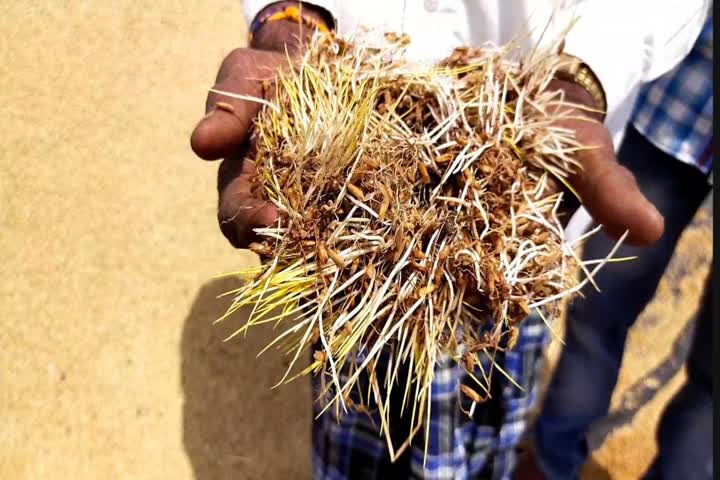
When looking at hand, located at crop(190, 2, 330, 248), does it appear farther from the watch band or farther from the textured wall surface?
the textured wall surface

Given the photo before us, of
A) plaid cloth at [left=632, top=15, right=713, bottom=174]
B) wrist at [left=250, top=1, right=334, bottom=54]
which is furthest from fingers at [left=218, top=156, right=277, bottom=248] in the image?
plaid cloth at [left=632, top=15, right=713, bottom=174]

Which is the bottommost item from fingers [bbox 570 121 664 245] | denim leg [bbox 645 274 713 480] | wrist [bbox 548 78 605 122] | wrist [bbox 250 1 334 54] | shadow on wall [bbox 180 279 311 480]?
denim leg [bbox 645 274 713 480]

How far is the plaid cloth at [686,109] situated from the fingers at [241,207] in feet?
3.07

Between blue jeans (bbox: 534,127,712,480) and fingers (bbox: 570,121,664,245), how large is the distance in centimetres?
43

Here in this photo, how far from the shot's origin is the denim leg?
156cm

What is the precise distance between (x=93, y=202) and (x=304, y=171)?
148 cm

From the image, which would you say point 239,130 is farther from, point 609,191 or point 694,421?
point 694,421

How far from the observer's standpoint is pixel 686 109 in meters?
1.31

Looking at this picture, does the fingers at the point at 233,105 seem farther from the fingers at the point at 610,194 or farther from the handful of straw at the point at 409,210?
the fingers at the point at 610,194

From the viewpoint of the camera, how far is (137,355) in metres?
1.94

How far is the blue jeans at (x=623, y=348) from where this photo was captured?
1.44m

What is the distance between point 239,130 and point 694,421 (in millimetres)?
1489

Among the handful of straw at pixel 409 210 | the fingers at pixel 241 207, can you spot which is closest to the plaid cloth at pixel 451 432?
the handful of straw at pixel 409 210

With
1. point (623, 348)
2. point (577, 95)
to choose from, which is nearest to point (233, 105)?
point (577, 95)
